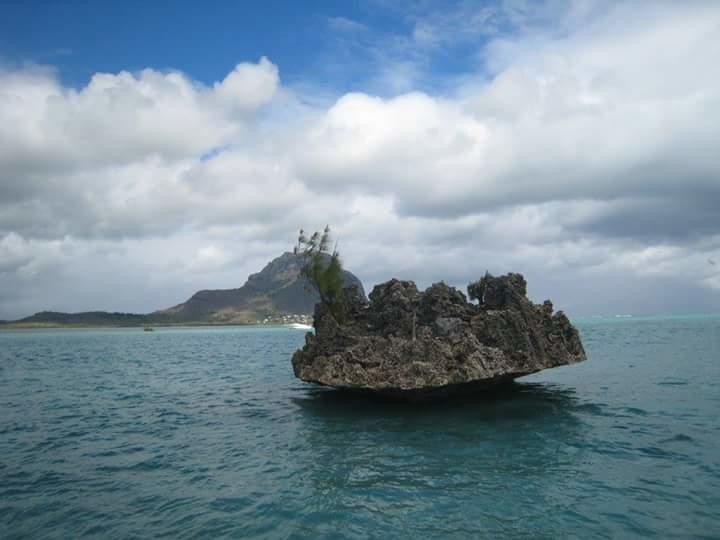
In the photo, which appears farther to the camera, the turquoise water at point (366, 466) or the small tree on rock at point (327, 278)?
the small tree on rock at point (327, 278)

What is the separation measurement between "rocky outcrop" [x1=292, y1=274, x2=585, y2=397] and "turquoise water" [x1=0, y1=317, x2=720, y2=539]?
2.01m

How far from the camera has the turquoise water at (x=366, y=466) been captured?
39.9 feet

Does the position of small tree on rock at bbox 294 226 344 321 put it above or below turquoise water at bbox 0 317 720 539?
above

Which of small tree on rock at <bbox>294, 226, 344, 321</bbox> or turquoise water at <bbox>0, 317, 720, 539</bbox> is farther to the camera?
small tree on rock at <bbox>294, 226, 344, 321</bbox>

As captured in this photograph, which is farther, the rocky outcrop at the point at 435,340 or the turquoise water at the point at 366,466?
the rocky outcrop at the point at 435,340

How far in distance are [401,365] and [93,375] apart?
1548 inches

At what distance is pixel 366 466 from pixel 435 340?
10.5 metres

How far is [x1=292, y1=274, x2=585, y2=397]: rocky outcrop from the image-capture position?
25.1m

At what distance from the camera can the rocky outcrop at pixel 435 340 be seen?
2508 centimetres

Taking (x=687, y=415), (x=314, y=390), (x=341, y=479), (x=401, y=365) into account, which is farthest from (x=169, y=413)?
(x=687, y=415)

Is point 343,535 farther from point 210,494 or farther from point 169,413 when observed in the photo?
point 169,413

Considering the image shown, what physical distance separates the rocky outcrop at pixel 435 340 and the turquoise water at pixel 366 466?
6.60ft

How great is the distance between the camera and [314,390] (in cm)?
3506

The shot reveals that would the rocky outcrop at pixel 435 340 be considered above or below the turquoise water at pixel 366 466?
above
